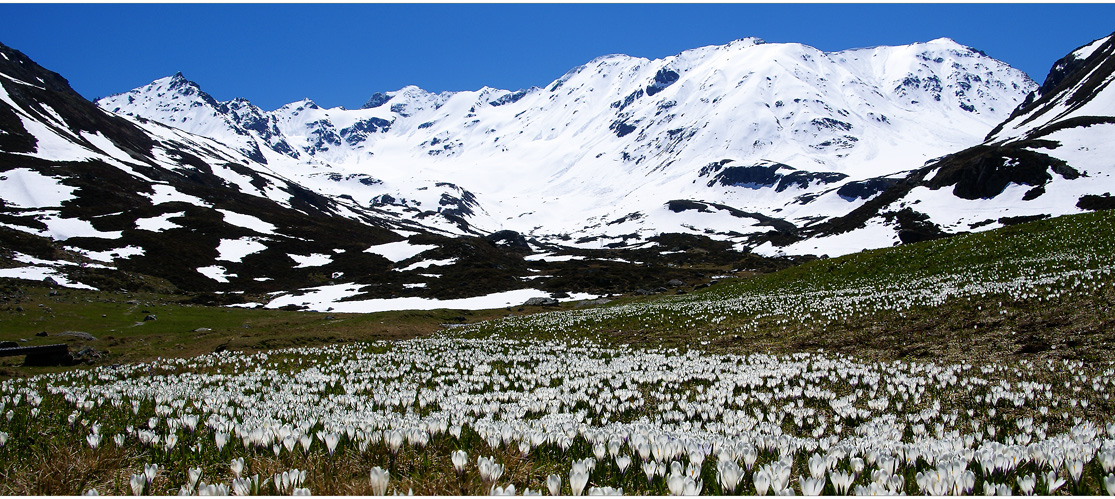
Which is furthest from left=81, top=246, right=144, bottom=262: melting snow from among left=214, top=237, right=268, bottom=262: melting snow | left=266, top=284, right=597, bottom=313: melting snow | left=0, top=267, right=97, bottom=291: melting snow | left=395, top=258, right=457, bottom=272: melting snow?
left=395, top=258, right=457, bottom=272: melting snow

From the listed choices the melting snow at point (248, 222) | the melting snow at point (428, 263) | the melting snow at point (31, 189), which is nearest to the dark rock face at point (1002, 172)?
the melting snow at point (428, 263)

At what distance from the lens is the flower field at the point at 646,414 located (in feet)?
14.8

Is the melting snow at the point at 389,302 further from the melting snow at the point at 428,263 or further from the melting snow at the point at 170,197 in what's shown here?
the melting snow at the point at 170,197

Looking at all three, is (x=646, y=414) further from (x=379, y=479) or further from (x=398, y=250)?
(x=398, y=250)

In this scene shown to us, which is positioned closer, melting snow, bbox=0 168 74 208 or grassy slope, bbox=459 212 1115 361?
grassy slope, bbox=459 212 1115 361

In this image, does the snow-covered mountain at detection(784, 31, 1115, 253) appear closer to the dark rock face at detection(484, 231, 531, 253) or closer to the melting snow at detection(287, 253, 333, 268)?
the dark rock face at detection(484, 231, 531, 253)

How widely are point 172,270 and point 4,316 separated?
4770cm

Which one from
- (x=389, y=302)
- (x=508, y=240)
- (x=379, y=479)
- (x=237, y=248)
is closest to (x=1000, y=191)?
(x=389, y=302)

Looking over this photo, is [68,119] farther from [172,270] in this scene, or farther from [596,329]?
[596,329]

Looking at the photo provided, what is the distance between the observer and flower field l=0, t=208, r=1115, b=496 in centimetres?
451

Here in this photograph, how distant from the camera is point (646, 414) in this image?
920 cm

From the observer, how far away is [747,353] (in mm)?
17156

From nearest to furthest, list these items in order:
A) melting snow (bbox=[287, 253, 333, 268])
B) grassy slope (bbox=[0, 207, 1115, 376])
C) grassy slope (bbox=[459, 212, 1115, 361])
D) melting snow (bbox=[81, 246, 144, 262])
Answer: grassy slope (bbox=[459, 212, 1115, 361]) < grassy slope (bbox=[0, 207, 1115, 376]) < melting snow (bbox=[81, 246, 144, 262]) < melting snow (bbox=[287, 253, 333, 268])

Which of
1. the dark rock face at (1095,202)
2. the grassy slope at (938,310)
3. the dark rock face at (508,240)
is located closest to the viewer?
the grassy slope at (938,310)
